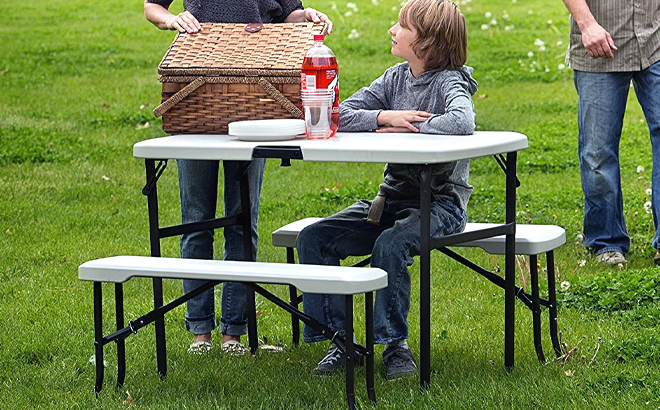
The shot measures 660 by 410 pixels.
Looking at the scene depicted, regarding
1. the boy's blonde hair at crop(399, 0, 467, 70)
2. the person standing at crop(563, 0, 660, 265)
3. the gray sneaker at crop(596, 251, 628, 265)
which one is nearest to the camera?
the boy's blonde hair at crop(399, 0, 467, 70)

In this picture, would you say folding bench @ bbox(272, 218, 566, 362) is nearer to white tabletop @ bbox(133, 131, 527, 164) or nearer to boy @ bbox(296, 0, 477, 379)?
boy @ bbox(296, 0, 477, 379)

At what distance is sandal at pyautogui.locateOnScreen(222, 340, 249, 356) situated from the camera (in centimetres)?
471

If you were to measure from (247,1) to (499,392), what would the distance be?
1.99 meters

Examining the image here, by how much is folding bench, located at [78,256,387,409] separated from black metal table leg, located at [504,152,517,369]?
670mm

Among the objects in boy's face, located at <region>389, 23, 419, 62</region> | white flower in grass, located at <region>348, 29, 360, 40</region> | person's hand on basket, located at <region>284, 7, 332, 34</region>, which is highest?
person's hand on basket, located at <region>284, 7, 332, 34</region>

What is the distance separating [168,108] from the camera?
14.1ft

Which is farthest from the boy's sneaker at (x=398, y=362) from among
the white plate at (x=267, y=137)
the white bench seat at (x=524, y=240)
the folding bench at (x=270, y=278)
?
the white plate at (x=267, y=137)

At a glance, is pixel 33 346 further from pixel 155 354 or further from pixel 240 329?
pixel 240 329

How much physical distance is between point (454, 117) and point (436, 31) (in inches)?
14.4

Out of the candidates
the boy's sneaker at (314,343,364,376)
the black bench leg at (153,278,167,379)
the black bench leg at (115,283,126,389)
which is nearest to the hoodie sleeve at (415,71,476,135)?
the boy's sneaker at (314,343,364,376)

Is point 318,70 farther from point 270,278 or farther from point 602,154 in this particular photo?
point 602,154

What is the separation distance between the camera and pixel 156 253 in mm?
4344

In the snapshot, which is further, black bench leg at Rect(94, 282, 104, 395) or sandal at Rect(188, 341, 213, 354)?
sandal at Rect(188, 341, 213, 354)

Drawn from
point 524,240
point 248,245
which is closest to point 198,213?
point 248,245
